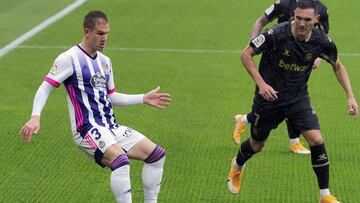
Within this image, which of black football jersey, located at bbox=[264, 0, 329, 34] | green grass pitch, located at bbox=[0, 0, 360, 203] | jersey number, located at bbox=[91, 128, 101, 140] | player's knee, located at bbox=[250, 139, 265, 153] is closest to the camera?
jersey number, located at bbox=[91, 128, 101, 140]

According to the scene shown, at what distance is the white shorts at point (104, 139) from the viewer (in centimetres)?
796

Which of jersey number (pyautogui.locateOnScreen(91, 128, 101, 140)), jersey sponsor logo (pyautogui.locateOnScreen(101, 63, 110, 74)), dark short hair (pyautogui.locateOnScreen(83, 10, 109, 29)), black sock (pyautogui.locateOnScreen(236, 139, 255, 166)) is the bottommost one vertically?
black sock (pyautogui.locateOnScreen(236, 139, 255, 166))

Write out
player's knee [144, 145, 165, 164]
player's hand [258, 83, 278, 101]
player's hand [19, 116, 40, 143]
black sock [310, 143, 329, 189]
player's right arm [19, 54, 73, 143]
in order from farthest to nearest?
black sock [310, 143, 329, 189] → player's hand [258, 83, 278, 101] → player's knee [144, 145, 165, 164] → player's right arm [19, 54, 73, 143] → player's hand [19, 116, 40, 143]

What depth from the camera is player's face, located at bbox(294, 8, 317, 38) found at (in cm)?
831

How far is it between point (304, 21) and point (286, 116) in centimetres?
106

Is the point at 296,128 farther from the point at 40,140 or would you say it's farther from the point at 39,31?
the point at 39,31

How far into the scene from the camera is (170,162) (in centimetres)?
1048

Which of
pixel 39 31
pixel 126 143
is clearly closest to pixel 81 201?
pixel 126 143

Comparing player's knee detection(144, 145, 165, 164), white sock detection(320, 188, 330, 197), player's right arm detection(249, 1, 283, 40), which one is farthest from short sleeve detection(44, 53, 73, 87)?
player's right arm detection(249, 1, 283, 40)

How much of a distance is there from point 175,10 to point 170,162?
440 inches

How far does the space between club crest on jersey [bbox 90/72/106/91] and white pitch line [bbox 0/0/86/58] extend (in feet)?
29.1

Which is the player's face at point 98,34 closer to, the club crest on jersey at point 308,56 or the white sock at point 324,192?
the club crest on jersey at point 308,56

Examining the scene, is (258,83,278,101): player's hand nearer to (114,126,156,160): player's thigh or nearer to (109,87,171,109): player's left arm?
(109,87,171,109): player's left arm


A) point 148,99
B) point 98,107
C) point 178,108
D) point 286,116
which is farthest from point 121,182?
point 178,108
